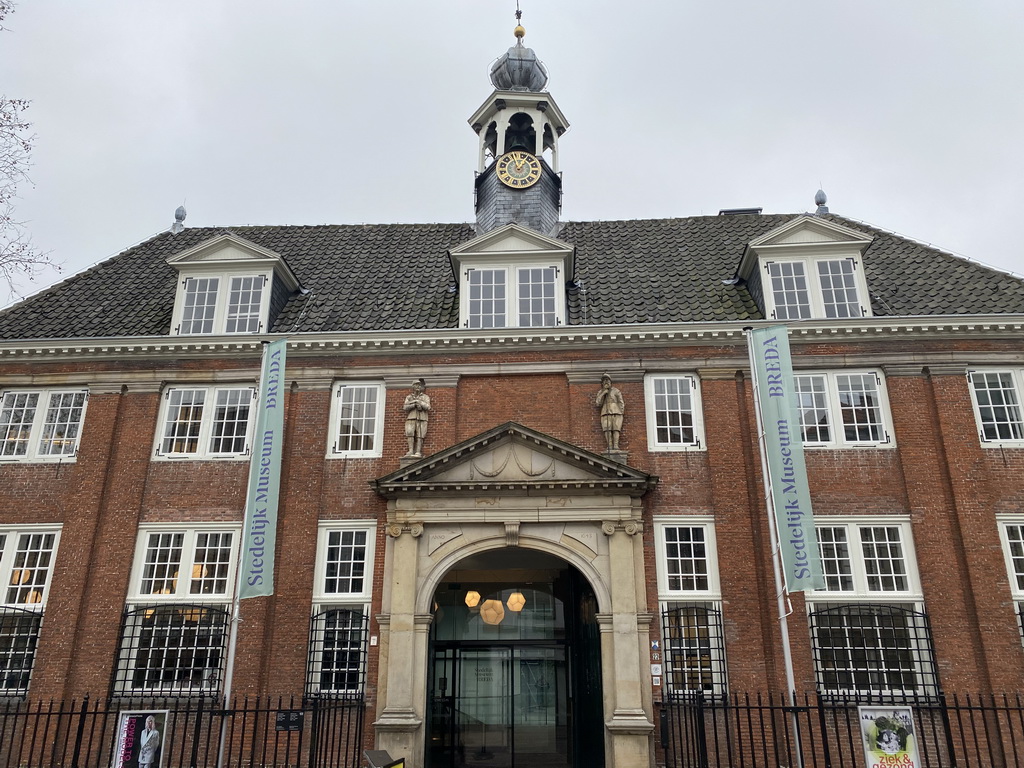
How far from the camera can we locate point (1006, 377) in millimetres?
16562

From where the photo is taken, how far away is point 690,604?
15.4 meters

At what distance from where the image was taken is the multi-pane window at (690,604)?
48.8 ft

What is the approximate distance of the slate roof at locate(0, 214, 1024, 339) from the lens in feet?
59.2

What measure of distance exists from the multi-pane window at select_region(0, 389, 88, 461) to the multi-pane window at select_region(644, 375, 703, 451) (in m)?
13.2

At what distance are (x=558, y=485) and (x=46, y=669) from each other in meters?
11.2

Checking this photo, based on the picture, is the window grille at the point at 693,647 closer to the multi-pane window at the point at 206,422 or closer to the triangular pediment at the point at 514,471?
the triangular pediment at the point at 514,471

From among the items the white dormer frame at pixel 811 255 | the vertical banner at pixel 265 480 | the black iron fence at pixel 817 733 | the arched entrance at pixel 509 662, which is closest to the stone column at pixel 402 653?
the arched entrance at pixel 509 662

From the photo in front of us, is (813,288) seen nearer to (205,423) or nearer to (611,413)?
(611,413)

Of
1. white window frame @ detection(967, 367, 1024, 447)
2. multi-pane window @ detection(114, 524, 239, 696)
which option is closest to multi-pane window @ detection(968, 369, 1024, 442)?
white window frame @ detection(967, 367, 1024, 447)

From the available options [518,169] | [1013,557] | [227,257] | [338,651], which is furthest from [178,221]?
[1013,557]

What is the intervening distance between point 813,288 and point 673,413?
4643 mm

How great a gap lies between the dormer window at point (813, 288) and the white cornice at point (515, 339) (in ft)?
2.53

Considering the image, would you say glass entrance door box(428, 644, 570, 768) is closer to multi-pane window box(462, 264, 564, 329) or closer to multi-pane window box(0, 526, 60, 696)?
multi-pane window box(462, 264, 564, 329)

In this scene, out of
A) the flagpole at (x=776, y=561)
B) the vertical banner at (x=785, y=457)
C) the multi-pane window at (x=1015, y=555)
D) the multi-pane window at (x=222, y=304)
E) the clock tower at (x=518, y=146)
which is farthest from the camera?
the clock tower at (x=518, y=146)
